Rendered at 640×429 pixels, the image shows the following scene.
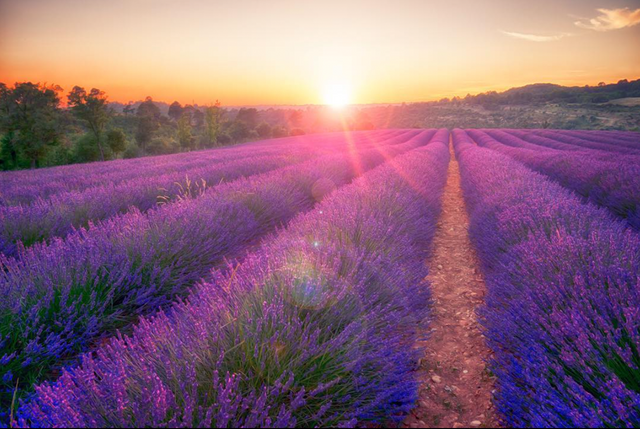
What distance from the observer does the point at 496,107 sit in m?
58.6

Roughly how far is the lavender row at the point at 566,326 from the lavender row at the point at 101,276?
2.35 metres

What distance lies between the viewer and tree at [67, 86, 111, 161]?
22.2 m

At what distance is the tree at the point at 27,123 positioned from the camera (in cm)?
2047

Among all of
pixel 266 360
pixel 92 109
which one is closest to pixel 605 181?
pixel 266 360

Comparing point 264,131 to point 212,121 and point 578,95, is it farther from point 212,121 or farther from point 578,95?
point 578,95

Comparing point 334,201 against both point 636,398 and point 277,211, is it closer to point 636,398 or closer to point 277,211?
point 277,211

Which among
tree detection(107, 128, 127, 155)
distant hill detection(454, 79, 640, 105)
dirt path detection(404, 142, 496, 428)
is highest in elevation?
distant hill detection(454, 79, 640, 105)

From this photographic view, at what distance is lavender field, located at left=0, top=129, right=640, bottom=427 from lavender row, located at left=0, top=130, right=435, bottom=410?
0.06ft

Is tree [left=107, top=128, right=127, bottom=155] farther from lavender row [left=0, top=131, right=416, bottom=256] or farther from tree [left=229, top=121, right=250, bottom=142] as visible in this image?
lavender row [left=0, top=131, right=416, bottom=256]

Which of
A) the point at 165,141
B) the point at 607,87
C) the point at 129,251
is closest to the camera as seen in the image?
the point at 129,251

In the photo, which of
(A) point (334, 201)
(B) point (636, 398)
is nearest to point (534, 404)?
(B) point (636, 398)

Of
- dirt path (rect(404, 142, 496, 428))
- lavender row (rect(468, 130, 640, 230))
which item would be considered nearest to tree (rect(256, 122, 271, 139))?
lavender row (rect(468, 130, 640, 230))

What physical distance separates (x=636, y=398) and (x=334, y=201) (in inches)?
114

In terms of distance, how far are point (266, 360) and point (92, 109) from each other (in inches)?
1129
